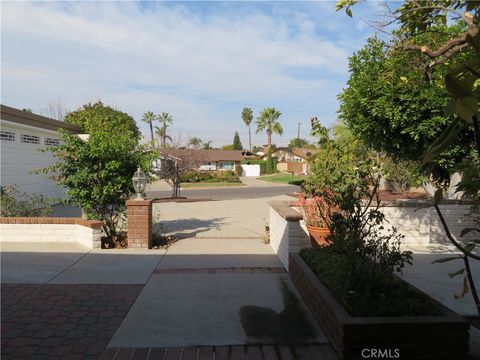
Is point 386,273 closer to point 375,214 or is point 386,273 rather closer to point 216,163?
point 375,214

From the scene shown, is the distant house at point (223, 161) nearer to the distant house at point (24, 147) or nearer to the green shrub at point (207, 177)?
the green shrub at point (207, 177)

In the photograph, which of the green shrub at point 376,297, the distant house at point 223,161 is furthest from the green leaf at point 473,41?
the distant house at point 223,161

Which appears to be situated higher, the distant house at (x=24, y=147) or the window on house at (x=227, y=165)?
the distant house at (x=24, y=147)

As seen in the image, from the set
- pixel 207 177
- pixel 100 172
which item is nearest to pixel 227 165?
pixel 207 177

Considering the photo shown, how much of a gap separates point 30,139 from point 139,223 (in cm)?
897

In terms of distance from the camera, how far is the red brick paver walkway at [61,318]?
3662mm

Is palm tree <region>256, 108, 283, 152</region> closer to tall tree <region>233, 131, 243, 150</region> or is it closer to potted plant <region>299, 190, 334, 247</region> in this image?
tall tree <region>233, 131, 243, 150</region>

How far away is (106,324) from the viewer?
13.9 ft

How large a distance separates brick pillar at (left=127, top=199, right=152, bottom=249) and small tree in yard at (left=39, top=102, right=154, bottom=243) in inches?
20.0

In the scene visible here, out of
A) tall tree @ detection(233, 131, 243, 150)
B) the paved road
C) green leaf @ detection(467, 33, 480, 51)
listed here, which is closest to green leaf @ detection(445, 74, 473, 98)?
green leaf @ detection(467, 33, 480, 51)

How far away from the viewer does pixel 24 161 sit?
13828 millimetres

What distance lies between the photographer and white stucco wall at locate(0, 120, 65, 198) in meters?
12.6

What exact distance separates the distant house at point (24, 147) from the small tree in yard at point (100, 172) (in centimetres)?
397

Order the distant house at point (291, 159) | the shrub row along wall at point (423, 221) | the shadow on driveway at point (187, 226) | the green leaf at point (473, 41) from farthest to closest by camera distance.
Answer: the distant house at point (291, 159), the shadow on driveway at point (187, 226), the shrub row along wall at point (423, 221), the green leaf at point (473, 41)
